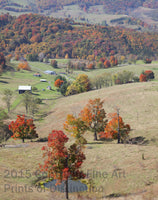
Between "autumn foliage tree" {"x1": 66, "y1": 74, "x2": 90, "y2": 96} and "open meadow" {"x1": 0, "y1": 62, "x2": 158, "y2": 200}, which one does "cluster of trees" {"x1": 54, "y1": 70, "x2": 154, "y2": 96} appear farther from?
"open meadow" {"x1": 0, "y1": 62, "x2": 158, "y2": 200}

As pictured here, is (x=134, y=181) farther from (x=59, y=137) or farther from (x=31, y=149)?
(x=31, y=149)

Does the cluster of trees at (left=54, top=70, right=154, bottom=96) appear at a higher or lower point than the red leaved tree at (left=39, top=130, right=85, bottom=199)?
higher

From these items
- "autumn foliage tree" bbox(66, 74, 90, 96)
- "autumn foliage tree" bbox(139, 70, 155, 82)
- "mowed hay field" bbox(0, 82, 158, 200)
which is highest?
"autumn foliage tree" bbox(139, 70, 155, 82)

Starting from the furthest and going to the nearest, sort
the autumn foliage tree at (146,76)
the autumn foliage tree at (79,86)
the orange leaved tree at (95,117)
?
the autumn foliage tree at (146,76) < the autumn foliage tree at (79,86) < the orange leaved tree at (95,117)

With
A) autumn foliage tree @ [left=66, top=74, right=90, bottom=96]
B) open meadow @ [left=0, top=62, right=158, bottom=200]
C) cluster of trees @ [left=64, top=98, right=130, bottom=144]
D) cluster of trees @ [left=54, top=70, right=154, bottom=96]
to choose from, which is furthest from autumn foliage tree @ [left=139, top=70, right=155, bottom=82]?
cluster of trees @ [left=64, top=98, right=130, bottom=144]

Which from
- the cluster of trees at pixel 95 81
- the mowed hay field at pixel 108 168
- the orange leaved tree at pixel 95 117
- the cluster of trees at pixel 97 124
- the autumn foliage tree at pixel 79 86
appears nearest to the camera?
the mowed hay field at pixel 108 168

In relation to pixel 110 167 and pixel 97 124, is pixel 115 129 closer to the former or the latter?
pixel 97 124

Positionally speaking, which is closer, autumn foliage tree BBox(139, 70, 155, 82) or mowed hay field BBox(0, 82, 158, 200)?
mowed hay field BBox(0, 82, 158, 200)

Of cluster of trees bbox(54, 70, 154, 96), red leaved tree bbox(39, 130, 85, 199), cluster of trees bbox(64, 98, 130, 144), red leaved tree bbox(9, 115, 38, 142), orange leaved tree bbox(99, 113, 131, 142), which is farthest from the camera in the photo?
cluster of trees bbox(54, 70, 154, 96)

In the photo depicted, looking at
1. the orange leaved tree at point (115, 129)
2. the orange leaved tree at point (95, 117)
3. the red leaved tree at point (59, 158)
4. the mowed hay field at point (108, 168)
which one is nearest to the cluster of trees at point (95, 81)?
the mowed hay field at point (108, 168)

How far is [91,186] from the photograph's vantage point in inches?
1759

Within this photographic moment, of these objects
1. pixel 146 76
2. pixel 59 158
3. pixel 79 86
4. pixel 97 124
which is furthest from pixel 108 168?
pixel 146 76

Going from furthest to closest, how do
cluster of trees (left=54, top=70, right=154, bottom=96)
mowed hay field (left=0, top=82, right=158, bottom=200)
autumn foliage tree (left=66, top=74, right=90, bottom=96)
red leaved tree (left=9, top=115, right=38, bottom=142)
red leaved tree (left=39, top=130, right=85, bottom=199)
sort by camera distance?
cluster of trees (left=54, top=70, right=154, bottom=96), autumn foliage tree (left=66, top=74, right=90, bottom=96), red leaved tree (left=9, top=115, right=38, bottom=142), mowed hay field (left=0, top=82, right=158, bottom=200), red leaved tree (left=39, top=130, right=85, bottom=199)

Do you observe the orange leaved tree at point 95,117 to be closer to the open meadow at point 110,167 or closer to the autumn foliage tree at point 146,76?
the open meadow at point 110,167
